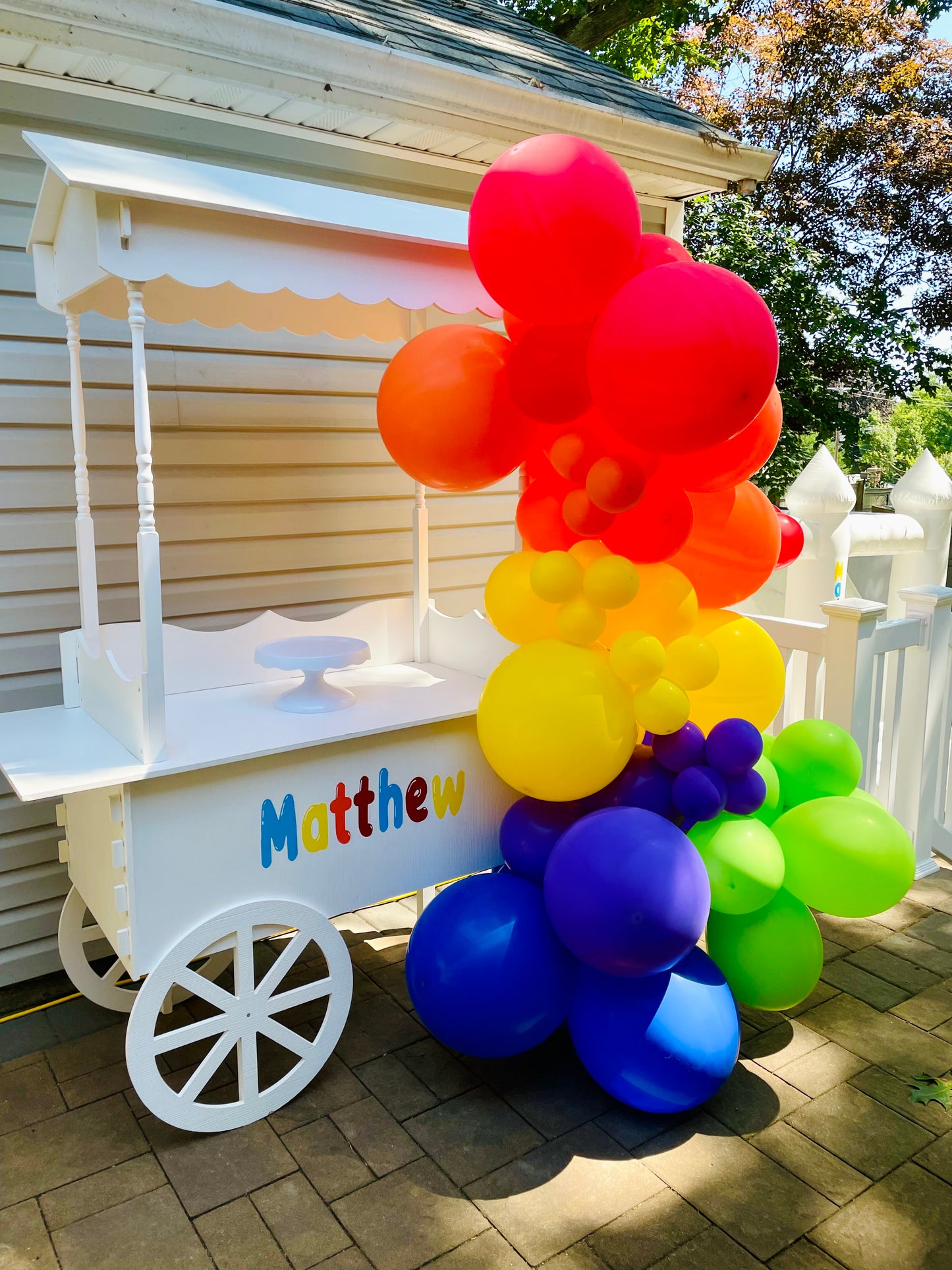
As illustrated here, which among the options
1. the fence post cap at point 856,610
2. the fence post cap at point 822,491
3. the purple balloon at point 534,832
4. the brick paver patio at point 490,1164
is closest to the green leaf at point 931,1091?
the brick paver patio at point 490,1164

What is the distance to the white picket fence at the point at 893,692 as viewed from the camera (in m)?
3.38

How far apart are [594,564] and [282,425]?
1.65 m

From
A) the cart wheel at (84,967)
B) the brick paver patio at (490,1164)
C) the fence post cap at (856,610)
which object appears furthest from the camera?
the fence post cap at (856,610)

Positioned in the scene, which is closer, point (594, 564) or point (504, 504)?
point (594, 564)

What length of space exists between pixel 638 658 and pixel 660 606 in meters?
0.23

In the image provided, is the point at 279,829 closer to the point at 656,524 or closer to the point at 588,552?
the point at 588,552

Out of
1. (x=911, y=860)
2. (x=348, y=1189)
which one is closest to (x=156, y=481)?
(x=348, y=1189)

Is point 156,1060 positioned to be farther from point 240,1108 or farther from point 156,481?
point 156,481

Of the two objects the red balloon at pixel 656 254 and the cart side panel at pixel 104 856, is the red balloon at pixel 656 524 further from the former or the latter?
the cart side panel at pixel 104 856

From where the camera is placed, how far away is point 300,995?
2496 mm

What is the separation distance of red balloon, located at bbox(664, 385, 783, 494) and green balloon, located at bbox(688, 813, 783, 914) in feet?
2.91

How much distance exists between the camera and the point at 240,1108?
241 cm

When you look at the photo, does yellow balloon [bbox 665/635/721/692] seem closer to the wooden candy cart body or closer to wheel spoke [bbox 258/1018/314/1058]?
the wooden candy cart body

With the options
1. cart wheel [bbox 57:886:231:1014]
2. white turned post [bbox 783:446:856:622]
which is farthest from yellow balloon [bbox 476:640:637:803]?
white turned post [bbox 783:446:856:622]
